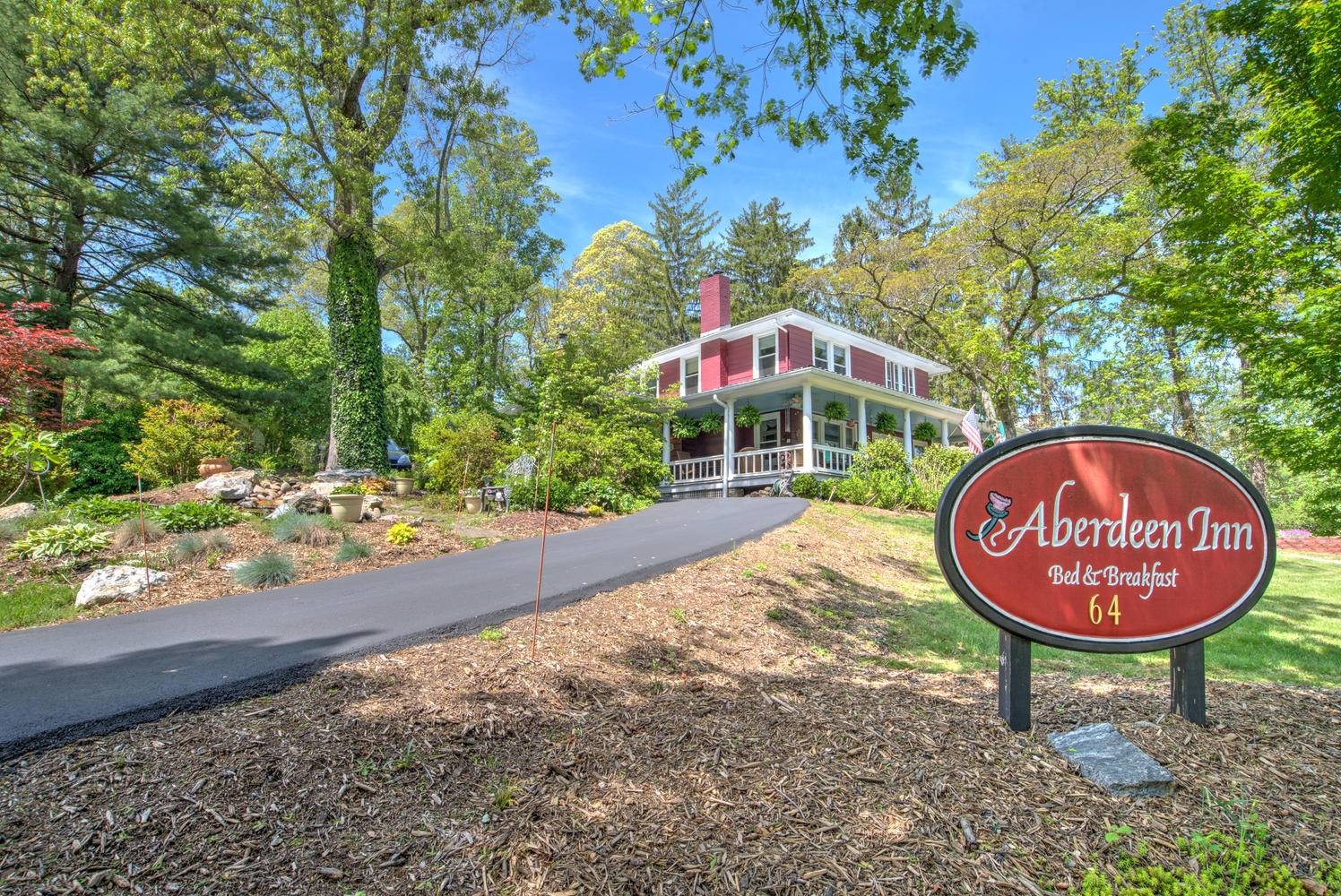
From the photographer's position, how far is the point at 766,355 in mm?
20984

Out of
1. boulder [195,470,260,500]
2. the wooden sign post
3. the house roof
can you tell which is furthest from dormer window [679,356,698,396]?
the wooden sign post

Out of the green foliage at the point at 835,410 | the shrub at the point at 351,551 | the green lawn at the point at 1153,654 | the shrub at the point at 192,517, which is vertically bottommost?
the green lawn at the point at 1153,654

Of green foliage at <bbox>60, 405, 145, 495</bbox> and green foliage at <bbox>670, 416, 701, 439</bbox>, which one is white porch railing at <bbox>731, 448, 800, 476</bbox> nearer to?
green foliage at <bbox>670, 416, 701, 439</bbox>

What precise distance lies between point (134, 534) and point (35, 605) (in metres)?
2.01

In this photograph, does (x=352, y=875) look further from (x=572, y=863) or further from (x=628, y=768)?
(x=628, y=768)

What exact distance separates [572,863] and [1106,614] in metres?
2.88

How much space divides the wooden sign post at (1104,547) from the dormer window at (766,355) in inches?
687

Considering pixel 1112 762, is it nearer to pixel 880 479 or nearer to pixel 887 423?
pixel 880 479

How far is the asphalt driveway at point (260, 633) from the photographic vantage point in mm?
3199

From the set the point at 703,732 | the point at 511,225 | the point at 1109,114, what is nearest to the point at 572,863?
the point at 703,732

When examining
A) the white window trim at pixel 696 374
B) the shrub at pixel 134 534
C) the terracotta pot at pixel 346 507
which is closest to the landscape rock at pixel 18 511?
the shrub at pixel 134 534

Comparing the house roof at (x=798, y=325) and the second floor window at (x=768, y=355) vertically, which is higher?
the house roof at (x=798, y=325)

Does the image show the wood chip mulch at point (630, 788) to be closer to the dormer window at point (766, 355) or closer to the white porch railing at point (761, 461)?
the white porch railing at point (761, 461)

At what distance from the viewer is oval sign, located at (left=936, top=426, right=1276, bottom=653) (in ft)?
10.4
